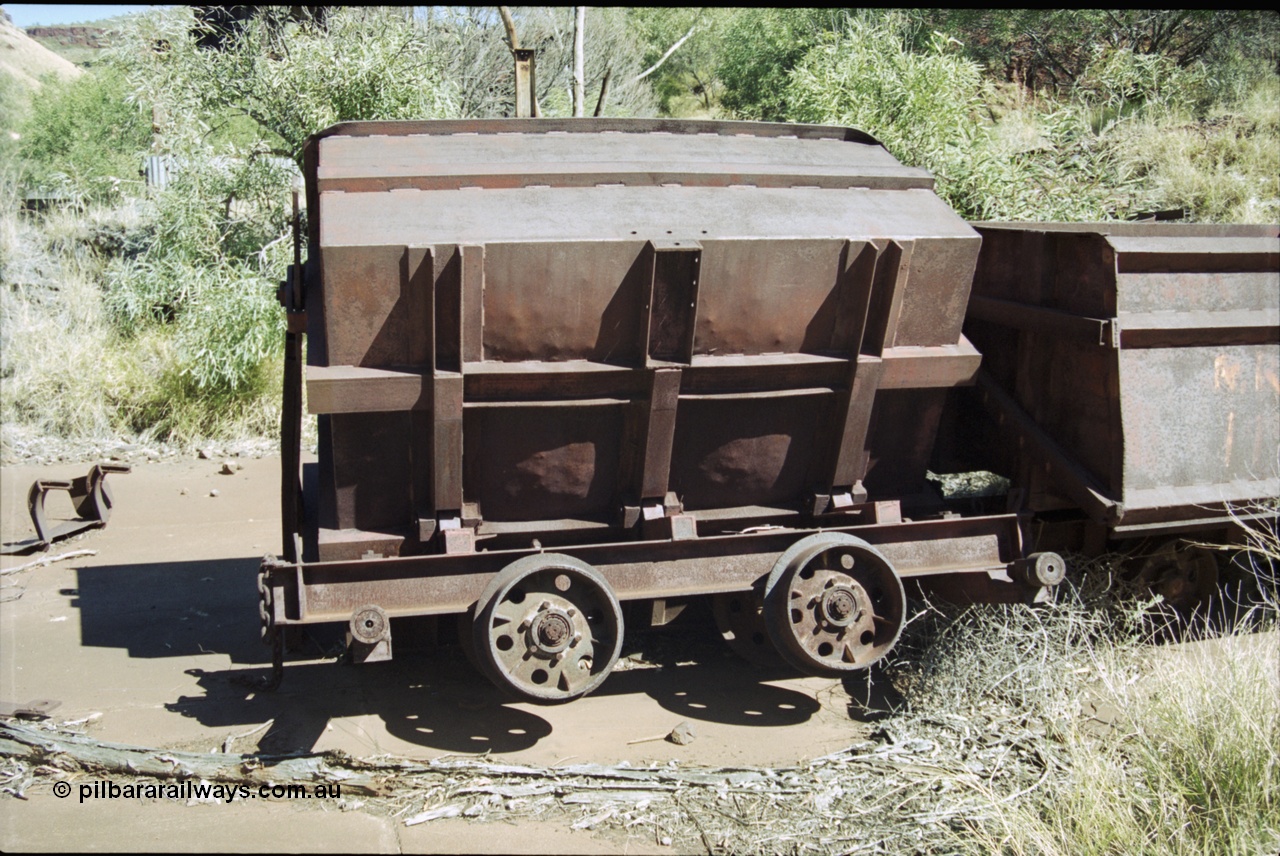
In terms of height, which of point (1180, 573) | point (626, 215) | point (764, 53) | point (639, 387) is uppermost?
point (764, 53)

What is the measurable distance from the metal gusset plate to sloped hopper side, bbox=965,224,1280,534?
5.71 m

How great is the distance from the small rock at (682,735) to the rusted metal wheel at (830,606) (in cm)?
53

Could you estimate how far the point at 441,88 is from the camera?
11211mm

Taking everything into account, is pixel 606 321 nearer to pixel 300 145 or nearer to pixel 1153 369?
pixel 1153 369

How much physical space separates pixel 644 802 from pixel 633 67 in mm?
21136

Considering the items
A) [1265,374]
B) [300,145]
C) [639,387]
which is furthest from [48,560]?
[1265,374]

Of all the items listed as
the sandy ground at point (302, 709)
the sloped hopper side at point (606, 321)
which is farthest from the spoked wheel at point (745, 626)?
the sloped hopper side at point (606, 321)

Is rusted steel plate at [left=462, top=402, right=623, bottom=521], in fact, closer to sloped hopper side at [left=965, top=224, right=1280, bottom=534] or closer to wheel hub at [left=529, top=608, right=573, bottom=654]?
wheel hub at [left=529, top=608, right=573, bottom=654]

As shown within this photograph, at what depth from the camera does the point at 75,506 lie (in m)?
7.32

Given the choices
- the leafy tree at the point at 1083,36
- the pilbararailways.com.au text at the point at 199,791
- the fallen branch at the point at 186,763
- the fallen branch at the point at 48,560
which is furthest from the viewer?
the leafy tree at the point at 1083,36

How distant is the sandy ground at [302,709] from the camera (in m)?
3.84

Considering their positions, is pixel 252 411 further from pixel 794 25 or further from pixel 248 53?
pixel 794 25

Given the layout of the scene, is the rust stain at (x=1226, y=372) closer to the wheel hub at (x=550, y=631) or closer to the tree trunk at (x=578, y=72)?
the wheel hub at (x=550, y=631)

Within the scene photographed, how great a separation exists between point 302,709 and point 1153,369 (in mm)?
4207
